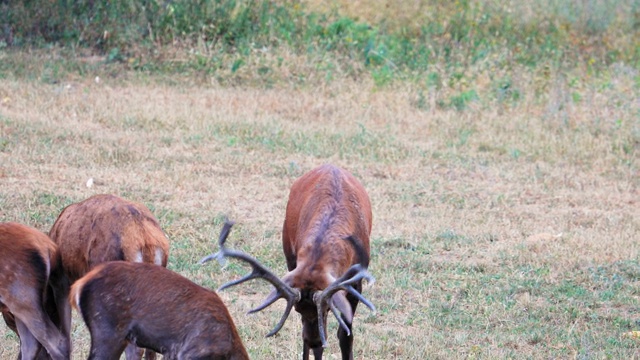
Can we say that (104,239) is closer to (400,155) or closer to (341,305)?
(341,305)

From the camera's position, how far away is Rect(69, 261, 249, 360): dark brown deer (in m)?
6.01

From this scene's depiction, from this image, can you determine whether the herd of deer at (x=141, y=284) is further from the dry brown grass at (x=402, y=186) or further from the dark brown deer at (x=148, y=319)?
the dry brown grass at (x=402, y=186)

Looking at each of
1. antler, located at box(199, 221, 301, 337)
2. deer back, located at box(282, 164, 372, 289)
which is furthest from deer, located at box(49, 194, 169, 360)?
deer back, located at box(282, 164, 372, 289)

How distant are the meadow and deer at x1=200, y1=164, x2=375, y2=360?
0.83 metres

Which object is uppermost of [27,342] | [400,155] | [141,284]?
[141,284]

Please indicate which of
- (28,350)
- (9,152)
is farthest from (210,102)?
(28,350)

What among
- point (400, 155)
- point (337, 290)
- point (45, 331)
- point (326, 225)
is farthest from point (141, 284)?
point (400, 155)

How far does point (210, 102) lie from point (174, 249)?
18.7 ft

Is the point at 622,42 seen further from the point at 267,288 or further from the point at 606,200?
the point at 267,288

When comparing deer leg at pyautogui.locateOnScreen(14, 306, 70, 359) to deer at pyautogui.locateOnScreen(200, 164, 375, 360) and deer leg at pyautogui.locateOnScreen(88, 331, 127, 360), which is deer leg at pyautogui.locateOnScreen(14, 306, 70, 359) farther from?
deer at pyautogui.locateOnScreen(200, 164, 375, 360)

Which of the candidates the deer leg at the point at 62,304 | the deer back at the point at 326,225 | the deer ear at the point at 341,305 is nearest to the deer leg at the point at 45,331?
the deer leg at the point at 62,304

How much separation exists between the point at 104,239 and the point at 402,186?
5972 millimetres

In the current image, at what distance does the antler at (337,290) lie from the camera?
250 inches

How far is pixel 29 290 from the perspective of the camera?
648 cm
